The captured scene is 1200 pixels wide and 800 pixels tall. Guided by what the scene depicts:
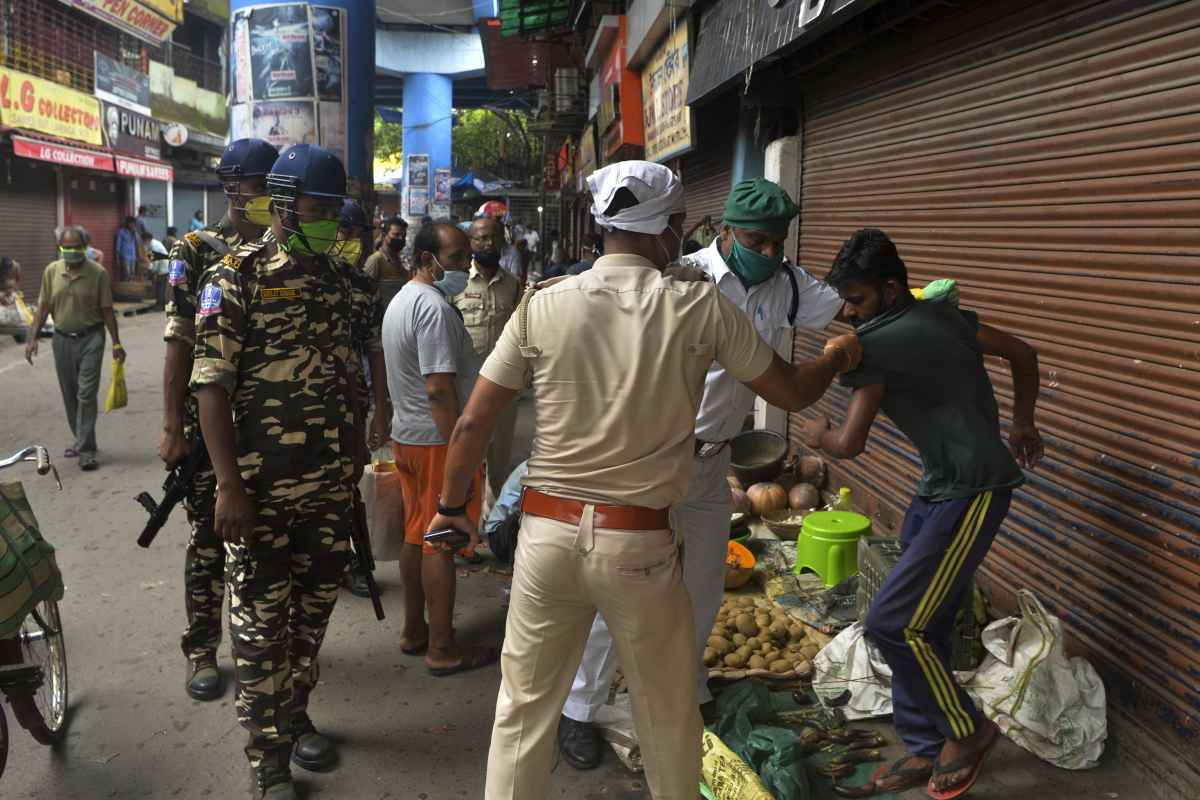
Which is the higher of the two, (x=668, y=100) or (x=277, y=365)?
(x=668, y=100)

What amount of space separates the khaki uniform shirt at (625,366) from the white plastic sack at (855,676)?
190 cm

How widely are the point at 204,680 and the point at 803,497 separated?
401 centimetres

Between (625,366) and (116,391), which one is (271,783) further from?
(116,391)

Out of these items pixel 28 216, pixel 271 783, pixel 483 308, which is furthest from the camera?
pixel 28 216

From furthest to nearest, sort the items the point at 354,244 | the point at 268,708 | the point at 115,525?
the point at 115,525 → the point at 354,244 → the point at 268,708

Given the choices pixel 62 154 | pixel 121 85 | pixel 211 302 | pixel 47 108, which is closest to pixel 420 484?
pixel 211 302

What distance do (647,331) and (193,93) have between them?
32.9 meters

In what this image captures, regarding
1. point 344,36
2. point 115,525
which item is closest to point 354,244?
point 115,525

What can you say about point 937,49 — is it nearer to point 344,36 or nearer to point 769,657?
point 769,657

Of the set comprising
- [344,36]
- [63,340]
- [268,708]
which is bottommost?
[268,708]

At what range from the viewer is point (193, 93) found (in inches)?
1212

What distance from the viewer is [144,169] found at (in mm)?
25641

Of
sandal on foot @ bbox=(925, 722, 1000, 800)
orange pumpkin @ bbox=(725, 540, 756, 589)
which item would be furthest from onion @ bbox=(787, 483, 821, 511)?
sandal on foot @ bbox=(925, 722, 1000, 800)

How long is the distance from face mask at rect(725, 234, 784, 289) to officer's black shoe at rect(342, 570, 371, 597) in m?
2.93
